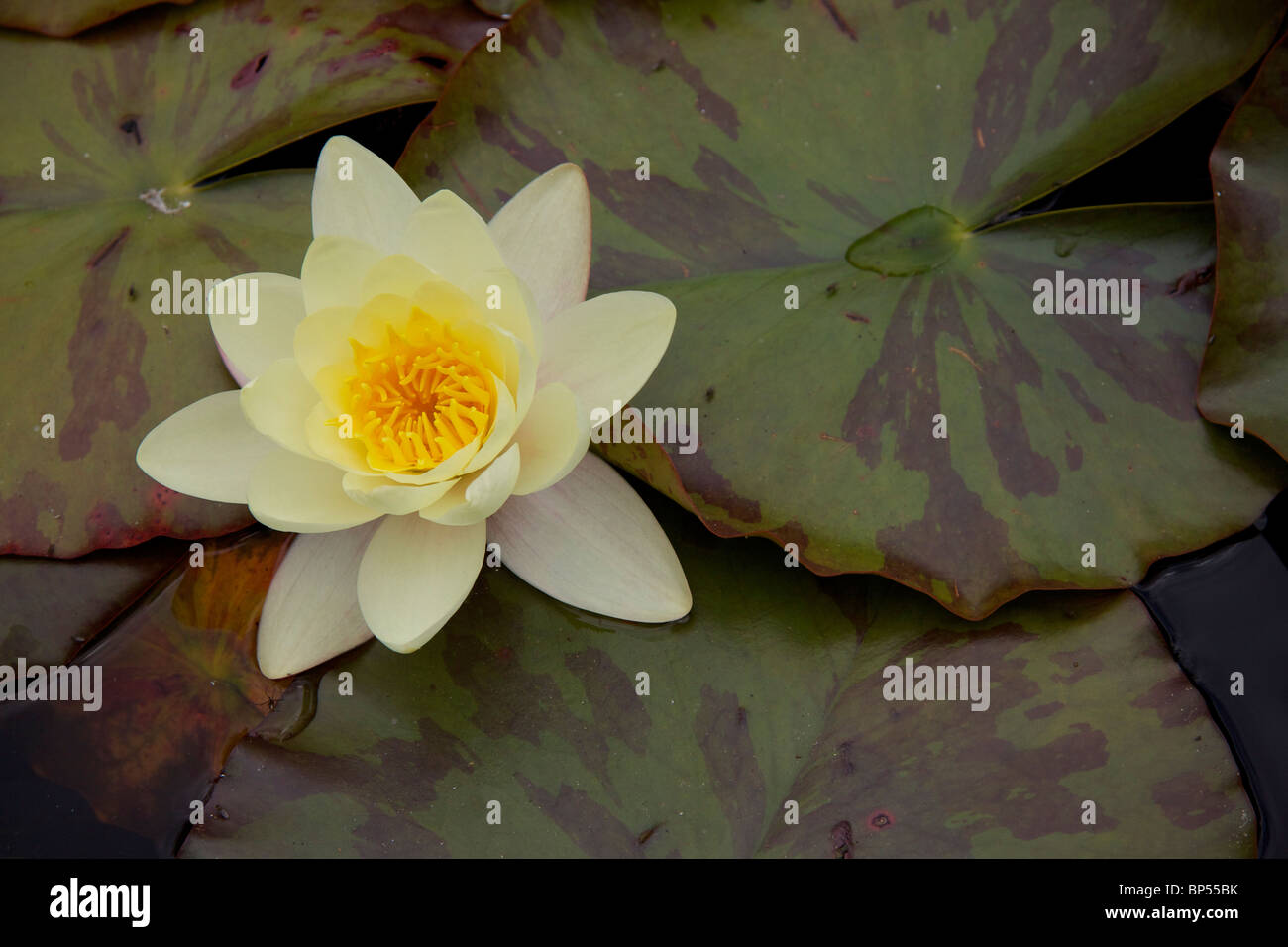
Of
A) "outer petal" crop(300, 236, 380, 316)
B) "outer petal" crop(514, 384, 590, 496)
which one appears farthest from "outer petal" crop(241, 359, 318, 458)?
"outer petal" crop(514, 384, 590, 496)

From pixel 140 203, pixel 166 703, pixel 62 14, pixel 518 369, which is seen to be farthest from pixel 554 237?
pixel 62 14

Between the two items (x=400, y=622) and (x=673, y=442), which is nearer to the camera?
(x=400, y=622)

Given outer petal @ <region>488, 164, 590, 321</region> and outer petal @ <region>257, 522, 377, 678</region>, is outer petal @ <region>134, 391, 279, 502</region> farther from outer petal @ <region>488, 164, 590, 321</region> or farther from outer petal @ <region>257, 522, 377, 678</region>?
outer petal @ <region>488, 164, 590, 321</region>

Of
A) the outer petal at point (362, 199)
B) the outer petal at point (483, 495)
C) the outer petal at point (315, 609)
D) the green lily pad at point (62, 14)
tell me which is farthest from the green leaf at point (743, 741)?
the green lily pad at point (62, 14)

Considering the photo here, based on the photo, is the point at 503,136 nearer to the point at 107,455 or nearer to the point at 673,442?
the point at 673,442

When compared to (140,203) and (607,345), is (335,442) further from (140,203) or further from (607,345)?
(140,203)

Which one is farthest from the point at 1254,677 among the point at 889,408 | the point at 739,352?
the point at 739,352
